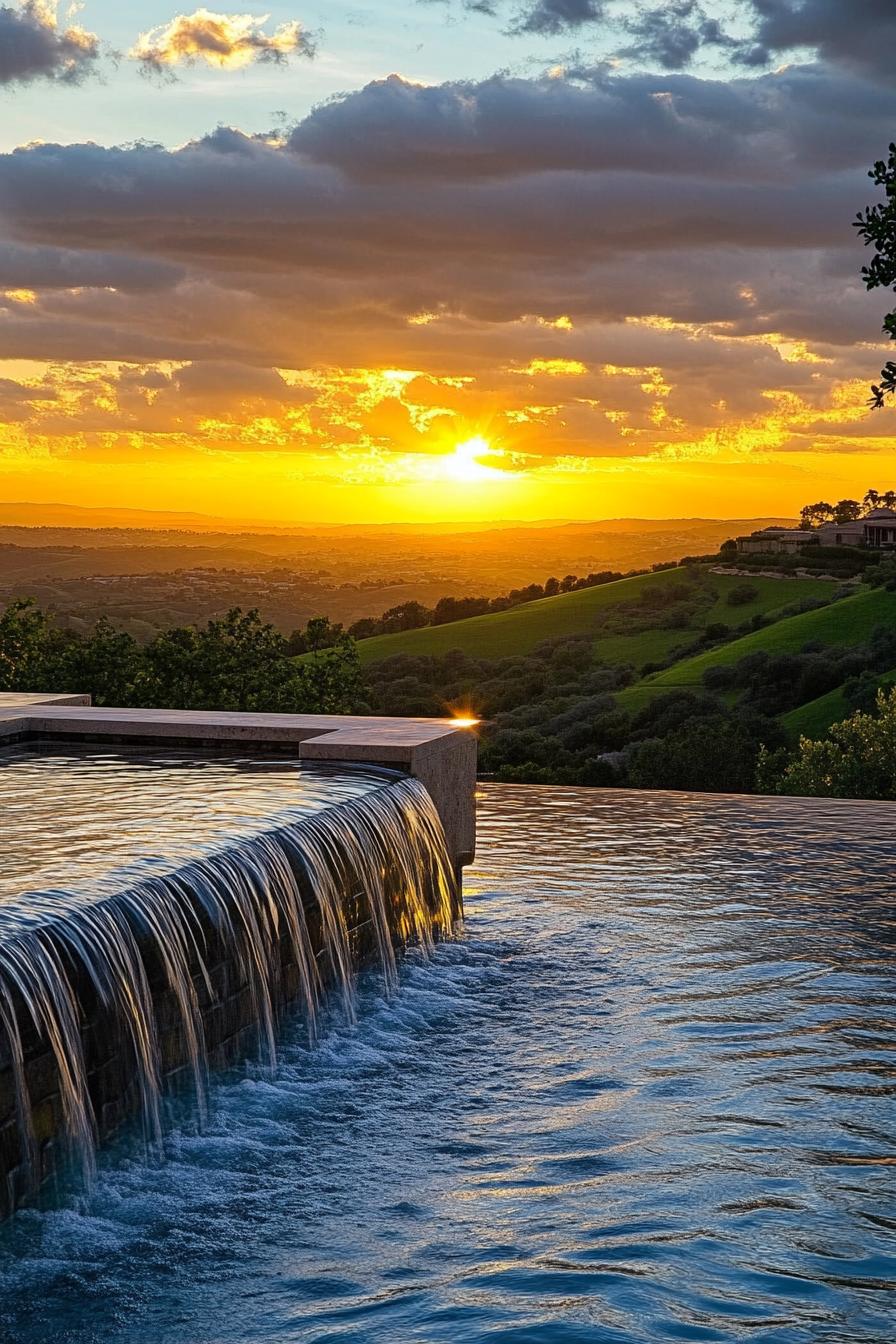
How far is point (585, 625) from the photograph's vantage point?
73.8 meters

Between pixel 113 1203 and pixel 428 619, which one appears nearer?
pixel 113 1203

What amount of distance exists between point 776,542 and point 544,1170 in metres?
85.7

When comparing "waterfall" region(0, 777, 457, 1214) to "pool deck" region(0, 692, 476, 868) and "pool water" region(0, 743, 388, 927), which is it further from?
"pool deck" region(0, 692, 476, 868)

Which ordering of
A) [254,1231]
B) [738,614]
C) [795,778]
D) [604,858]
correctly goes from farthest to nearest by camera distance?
1. [738,614]
2. [795,778]
3. [604,858]
4. [254,1231]

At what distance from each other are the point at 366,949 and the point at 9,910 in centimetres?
334

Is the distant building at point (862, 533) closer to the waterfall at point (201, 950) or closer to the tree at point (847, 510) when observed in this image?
the tree at point (847, 510)

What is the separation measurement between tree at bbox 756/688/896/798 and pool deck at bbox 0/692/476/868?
49.8 ft

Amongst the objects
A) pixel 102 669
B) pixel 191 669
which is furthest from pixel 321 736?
pixel 102 669

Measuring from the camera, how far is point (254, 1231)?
19.7 feet

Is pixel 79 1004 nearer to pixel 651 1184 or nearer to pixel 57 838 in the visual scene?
pixel 57 838

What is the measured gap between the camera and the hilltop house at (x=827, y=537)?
8800 cm

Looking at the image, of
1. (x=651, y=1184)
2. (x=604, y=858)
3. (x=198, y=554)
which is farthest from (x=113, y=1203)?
(x=198, y=554)

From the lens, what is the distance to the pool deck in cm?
1143

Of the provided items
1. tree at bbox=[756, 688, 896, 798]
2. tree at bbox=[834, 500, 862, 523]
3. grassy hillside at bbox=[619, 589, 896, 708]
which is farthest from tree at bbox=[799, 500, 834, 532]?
tree at bbox=[756, 688, 896, 798]
